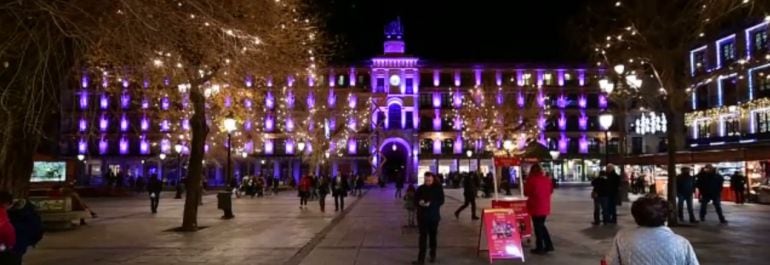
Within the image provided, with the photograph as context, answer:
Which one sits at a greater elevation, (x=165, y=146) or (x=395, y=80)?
(x=395, y=80)

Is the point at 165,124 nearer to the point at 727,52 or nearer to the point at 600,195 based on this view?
the point at 727,52

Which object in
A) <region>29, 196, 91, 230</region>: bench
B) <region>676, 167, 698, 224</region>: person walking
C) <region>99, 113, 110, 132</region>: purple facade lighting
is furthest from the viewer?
<region>99, 113, 110, 132</region>: purple facade lighting

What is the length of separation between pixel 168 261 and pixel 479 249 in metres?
5.63

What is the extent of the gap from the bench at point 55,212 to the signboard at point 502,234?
43.3 feet

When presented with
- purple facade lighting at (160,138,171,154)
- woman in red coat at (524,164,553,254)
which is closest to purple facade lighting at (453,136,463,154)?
purple facade lighting at (160,138,171,154)

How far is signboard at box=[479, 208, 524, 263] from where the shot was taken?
482 inches

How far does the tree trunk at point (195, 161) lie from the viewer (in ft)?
64.1

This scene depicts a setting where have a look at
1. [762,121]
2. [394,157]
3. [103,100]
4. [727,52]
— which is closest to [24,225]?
[762,121]

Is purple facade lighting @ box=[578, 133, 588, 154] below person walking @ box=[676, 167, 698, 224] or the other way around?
the other way around

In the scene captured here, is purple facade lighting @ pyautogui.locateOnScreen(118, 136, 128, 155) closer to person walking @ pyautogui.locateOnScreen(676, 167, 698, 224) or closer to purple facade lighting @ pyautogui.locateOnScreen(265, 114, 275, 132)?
purple facade lighting @ pyautogui.locateOnScreen(265, 114, 275, 132)

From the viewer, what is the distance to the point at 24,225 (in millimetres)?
8078

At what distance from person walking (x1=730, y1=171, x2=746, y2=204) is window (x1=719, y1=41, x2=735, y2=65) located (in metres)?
22.3

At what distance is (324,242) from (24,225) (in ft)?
29.1

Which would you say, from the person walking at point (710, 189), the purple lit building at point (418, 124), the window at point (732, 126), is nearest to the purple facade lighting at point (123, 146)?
the purple lit building at point (418, 124)
